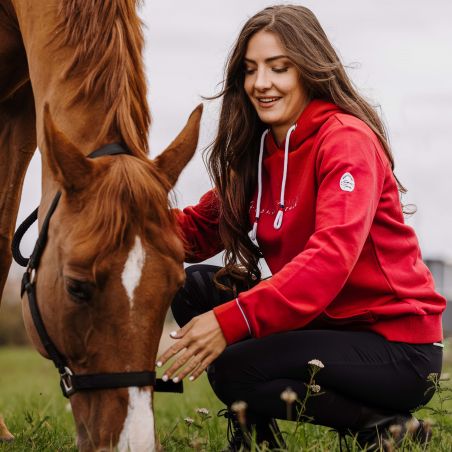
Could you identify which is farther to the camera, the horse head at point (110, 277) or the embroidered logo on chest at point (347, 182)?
the embroidered logo on chest at point (347, 182)

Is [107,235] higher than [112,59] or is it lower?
lower

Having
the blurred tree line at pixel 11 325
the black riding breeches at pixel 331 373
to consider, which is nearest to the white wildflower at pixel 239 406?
the black riding breeches at pixel 331 373

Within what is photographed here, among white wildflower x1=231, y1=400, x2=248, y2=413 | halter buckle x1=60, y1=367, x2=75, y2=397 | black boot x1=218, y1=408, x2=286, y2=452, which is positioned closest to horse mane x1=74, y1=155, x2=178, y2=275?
halter buckle x1=60, y1=367, x2=75, y2=397

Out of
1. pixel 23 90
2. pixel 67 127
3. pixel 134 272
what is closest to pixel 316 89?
pixel 67 127

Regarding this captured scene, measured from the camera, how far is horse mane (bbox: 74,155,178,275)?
2615 millimetres

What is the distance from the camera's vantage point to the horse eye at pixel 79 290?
8.63 feet

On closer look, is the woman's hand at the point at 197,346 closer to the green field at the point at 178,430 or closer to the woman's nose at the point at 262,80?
the green field at the point at 178,430

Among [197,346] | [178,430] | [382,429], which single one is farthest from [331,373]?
[178,430]

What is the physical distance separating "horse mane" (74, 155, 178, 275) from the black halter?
21cm

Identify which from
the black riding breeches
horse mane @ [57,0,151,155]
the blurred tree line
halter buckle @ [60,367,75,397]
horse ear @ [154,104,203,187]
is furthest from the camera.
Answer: the blurred tree line

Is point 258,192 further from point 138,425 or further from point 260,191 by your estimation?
point 138,425

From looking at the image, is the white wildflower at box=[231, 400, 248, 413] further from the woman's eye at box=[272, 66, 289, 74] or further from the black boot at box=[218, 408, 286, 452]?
the woman's eye at box=[272, 66, 289, 74]

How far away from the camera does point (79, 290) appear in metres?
2.67

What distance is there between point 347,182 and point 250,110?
75 cm
